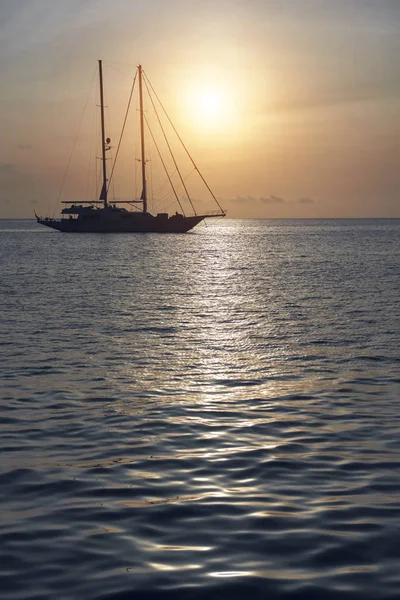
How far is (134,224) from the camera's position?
477 feet

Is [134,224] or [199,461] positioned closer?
[199,461]

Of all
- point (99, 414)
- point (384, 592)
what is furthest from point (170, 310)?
point (384, 592)

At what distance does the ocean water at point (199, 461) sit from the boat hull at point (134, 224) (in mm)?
118040

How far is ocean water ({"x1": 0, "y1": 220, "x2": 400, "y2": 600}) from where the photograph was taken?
283 inches

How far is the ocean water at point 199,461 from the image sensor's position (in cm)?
719

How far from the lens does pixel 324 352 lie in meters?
21.4

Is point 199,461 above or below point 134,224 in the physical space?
below

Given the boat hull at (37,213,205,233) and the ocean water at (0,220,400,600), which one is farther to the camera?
the boat hull at (37,213,205,233)

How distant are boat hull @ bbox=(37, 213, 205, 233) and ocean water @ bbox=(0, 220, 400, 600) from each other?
387 feet

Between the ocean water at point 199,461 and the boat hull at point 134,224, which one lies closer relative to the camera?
the ocean water at point 199,461

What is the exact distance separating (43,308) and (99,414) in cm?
1997

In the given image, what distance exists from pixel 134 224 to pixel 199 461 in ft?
447

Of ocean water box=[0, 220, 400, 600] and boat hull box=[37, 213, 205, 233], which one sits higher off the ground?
boat hull box=[37, 213, 205, 233]

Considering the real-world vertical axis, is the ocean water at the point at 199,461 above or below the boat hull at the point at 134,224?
below
